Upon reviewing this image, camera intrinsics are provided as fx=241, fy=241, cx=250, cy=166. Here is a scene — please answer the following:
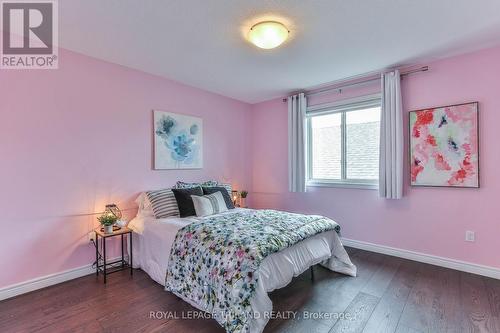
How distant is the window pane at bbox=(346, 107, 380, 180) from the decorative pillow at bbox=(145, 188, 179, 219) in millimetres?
2590

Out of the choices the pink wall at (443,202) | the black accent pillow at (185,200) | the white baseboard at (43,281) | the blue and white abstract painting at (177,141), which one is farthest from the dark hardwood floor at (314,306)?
the blue and white abstract painting at (177,141)

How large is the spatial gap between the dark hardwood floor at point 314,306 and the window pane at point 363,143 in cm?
140

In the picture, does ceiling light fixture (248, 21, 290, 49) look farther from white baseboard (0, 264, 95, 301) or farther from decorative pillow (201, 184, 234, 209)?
white baseboard (0, 264, 95, 301)

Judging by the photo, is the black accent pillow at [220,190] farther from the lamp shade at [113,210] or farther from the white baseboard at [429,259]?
the white baseboard at [429,259]

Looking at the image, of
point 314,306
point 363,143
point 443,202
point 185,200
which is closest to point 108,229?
point 185,200

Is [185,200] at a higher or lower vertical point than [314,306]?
higher

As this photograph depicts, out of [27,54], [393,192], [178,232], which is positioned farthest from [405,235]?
[27,54]

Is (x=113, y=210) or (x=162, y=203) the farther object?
(x=162, y=203)

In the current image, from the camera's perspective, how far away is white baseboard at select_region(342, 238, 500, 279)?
264cm

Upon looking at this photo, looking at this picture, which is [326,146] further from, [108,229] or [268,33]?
[108,229]

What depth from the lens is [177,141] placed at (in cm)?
354

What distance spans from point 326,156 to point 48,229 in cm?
372

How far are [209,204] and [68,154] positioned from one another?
1.63 meters

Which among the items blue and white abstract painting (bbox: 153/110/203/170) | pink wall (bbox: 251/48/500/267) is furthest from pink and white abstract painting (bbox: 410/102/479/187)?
blue and white abstract painting (bbox: 153/110/203/170)
